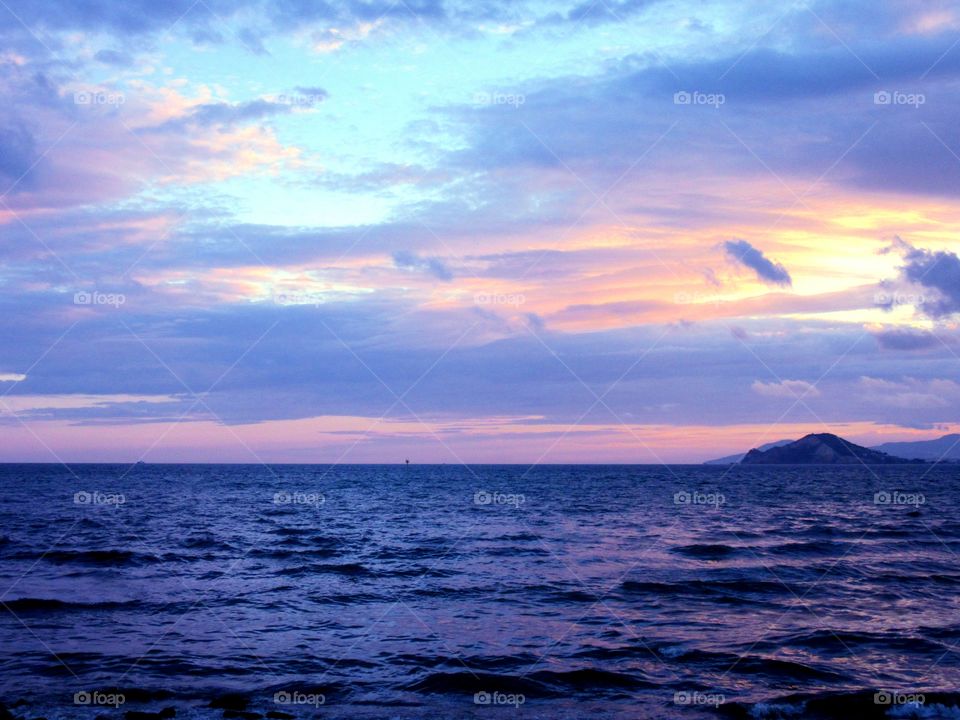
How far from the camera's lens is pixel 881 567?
29.2 metres

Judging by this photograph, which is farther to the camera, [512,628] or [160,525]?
[160,525]

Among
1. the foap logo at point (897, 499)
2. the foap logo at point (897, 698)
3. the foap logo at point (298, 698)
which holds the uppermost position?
the foap logo at point (298, 698)

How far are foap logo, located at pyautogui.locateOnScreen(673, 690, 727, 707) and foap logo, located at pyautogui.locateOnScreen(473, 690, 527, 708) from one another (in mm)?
3012

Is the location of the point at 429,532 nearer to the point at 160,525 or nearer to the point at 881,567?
the point at 160,525

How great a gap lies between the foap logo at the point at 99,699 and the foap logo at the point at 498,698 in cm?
678

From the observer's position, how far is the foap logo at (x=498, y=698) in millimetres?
13953

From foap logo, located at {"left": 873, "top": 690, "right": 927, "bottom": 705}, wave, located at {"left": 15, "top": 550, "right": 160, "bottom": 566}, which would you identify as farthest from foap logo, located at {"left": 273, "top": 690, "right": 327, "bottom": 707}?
wave, located at {"left": 15, "top": 550, "right": 160, "bottom": 566}

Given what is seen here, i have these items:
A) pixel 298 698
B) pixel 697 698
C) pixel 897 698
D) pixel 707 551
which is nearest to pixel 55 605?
pixel 298 698

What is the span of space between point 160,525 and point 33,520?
9.59 meters

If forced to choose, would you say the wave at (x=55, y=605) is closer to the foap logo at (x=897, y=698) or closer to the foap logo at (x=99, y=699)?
the foap logo at (x=99, y=699)

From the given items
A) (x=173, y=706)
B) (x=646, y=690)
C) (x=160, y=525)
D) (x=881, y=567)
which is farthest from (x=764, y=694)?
(x=160, y=525)

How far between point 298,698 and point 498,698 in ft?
12.9

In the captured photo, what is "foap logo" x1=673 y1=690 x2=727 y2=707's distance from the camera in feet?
45.3
